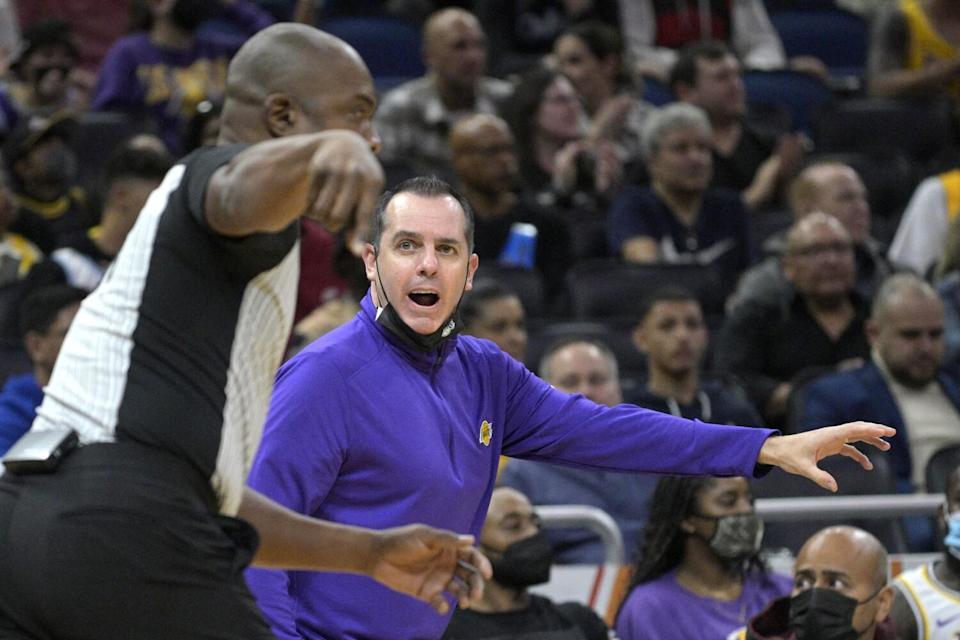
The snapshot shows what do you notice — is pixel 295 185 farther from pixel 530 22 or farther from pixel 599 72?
pixel 530 22

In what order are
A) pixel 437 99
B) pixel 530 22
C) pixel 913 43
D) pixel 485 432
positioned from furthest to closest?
1. pixel 530 22
2. pixel 913 43
3. pixel 437 99
4. pixel 485 432

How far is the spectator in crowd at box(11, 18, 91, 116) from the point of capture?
9.03m

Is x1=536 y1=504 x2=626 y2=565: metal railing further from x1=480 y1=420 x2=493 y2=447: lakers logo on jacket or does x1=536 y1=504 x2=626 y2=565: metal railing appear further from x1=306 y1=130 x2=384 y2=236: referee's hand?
x1=306 y1=130 x2=384 y2=236: referee's hand

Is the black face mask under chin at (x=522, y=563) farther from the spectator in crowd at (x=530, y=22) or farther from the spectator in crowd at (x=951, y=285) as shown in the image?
the spectator in crowd at (x=530, y=22)

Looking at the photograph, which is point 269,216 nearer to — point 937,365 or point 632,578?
point 632,578

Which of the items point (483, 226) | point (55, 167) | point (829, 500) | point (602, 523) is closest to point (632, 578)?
point (602, 523)

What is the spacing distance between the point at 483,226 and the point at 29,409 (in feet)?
9.59

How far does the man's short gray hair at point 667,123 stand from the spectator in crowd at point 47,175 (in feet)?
9.13

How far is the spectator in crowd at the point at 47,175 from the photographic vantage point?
8.18m

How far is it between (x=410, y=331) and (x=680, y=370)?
11.7ft

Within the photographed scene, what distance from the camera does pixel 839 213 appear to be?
8328mm

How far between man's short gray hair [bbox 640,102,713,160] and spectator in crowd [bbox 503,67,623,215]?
407 millimetres

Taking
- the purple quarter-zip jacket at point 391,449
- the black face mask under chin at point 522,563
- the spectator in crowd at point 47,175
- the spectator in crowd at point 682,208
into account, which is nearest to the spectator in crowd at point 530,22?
the spectator in crowd at point 682,208

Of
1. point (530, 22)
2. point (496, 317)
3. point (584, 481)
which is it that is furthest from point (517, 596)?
point (530, 22)
